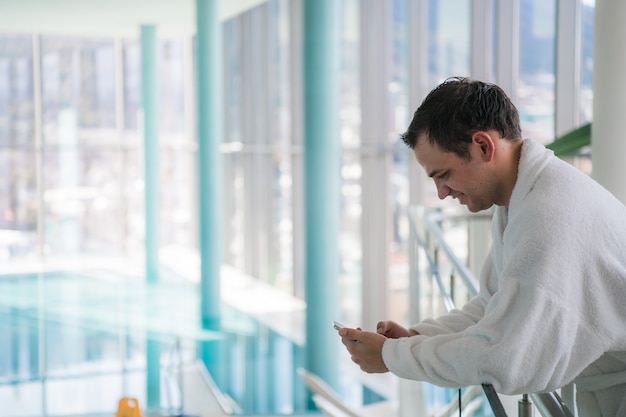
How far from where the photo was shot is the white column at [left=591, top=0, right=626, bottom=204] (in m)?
3.32

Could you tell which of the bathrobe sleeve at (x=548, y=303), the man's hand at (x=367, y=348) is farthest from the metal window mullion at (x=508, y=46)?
the bathrobe sleeve at (x=548, y=303)

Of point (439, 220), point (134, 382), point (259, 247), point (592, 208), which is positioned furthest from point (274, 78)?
point (592, 208)

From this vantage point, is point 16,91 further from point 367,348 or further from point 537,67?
point 367,348

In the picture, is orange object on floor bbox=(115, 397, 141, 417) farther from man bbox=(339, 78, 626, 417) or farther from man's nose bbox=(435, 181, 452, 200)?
man's nose bbox=(435, 181, 452, 200)

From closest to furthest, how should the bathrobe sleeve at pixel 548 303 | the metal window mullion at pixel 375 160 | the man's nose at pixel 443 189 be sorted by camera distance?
1. the bathrobe sleeve at pixel 548 303
2. the man's nose at pixel 443 189
3. the metal window mullion at pixel 375 160

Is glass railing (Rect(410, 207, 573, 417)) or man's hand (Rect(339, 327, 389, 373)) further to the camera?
man's hand (Rect(339, 327, 389, 373))

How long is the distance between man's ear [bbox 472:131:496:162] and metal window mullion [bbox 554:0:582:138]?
5.21 m

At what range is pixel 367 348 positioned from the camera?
180 cm

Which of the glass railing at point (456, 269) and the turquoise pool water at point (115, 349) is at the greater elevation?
the glass railing at point (456, 269)

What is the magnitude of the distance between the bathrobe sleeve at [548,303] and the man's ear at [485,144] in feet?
0.38

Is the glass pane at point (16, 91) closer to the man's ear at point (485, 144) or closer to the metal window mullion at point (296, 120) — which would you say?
the metal window mullion at point (296, 120)

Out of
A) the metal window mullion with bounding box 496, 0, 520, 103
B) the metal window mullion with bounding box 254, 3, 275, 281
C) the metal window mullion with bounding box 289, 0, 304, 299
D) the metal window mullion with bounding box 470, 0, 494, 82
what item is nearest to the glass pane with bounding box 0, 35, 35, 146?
the metal window mullion with bounding box 254, 3, 275, 281

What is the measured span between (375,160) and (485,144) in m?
8.98

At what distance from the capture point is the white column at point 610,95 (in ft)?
10.9
